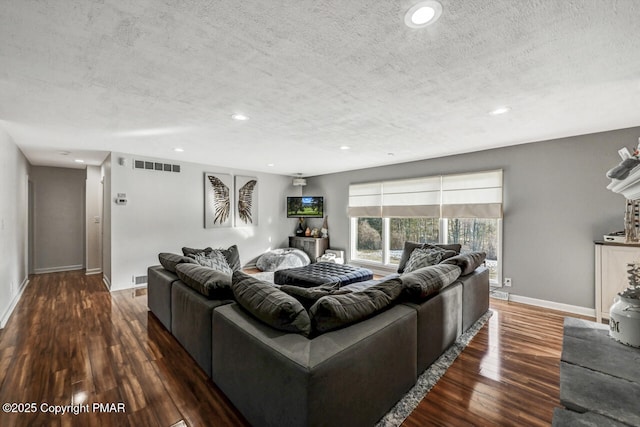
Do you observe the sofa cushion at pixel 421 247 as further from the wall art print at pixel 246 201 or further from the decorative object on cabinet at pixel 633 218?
the wall art print at pixel 246 201

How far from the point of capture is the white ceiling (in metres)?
1.38

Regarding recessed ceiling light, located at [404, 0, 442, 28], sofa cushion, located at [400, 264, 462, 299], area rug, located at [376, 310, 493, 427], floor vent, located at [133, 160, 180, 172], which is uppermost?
recessed ceiling light, located at [404, 0, 442, 28]

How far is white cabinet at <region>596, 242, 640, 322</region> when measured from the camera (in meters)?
2.95

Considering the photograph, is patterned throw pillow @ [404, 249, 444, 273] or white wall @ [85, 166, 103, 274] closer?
patterned throw pillow @ [404, 249, 444, 273]

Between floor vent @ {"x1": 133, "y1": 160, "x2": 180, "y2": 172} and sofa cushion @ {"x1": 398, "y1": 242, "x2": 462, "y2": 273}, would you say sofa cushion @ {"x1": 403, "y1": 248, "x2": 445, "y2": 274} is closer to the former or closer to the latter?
sofa cushion @ {"x1": 398, "y1": 242, "x2": 462, "y2": 273}

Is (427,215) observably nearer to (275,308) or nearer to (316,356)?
(275,308)

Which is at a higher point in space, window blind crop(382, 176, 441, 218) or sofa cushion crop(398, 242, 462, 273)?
window blind crop(382, 176, 441, 218)

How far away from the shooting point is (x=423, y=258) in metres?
3.62

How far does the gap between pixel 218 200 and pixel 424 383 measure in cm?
510

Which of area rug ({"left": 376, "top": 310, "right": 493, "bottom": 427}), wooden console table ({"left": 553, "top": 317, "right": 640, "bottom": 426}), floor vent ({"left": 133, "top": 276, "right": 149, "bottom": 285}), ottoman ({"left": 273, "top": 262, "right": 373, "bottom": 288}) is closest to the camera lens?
wooden console table ({"left": 553, "top": 317, "right": 640, "bottom": 426})

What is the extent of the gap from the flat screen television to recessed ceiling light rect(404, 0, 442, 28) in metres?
5.41

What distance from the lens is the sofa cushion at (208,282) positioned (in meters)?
2.15

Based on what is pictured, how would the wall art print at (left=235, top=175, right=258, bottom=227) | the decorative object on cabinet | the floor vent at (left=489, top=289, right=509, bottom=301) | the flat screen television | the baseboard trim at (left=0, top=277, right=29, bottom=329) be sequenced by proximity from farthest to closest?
the flat screen television
the wall art print at (left=235, top=175, right=258, bottom=227)
the floor vent at (left=489, top=289, right=509, bottom=301)
the baseboard trim at (left=0, top=277, right=29, bottom=329)
the decorative object on cabinet

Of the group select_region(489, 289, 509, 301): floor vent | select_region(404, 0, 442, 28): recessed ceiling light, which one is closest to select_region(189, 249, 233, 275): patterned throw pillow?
select_region(404, 0, 442, 28): recessed ceiling light
